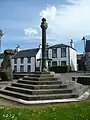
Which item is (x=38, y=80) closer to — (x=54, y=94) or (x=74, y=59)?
(x=54, y=94)

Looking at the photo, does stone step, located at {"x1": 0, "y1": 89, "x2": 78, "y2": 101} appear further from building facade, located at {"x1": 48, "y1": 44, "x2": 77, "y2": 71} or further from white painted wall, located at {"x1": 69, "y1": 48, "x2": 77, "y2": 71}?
white painted wall, located at {"x1": 69, "y1": 48, "x2": 77, "y2": 71}

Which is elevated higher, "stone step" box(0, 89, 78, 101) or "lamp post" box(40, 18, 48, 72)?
"lamp post" box(40, 18, 48, 72)

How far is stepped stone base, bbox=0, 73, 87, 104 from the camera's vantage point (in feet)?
38.2

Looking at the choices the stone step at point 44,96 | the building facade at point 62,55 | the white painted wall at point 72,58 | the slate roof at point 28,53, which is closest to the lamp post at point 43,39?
the stone step at point 44,96

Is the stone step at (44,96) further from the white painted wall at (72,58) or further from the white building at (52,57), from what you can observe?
the white painted wall at (72,58)

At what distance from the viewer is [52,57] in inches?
2359

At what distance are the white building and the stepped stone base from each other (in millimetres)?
38617

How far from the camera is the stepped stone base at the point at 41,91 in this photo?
1163 cm

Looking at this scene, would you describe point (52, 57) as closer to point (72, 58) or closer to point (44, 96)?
point (72, 58)

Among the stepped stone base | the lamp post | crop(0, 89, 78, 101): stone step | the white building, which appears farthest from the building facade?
crop(0, 89, 78, 101): stone step

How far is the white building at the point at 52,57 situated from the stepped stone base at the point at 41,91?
38617 millimetres

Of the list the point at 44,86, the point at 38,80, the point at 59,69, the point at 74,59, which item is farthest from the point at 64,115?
the point at 74,59

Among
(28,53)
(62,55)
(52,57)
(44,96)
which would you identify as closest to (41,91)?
(44,96)

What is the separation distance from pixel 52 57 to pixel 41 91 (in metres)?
47.7
